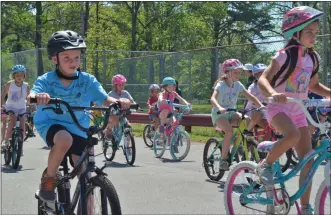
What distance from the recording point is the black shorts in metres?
5.11

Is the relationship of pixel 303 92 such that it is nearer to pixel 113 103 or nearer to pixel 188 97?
pixel 113 103

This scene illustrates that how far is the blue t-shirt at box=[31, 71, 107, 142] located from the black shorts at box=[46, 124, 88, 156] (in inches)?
2.1

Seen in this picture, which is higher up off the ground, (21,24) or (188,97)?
(21,24)

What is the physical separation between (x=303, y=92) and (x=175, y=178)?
15.3ft

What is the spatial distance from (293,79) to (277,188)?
0.96m

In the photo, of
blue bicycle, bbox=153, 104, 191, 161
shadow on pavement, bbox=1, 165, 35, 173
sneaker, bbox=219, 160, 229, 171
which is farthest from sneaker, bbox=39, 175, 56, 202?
blue bicycle, bbox=153, 104, 191, 161

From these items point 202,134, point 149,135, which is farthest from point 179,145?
point 202,134

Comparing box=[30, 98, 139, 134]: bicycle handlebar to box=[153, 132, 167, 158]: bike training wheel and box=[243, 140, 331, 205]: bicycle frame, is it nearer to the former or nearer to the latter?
box=[243, 140, 331, 205]: bicycle frame

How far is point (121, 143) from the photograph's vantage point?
12.2 m

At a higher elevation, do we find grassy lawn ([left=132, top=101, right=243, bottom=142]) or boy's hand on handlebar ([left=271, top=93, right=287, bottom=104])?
boy's hand on handlebar ([left=271, top=93, right=287, bottom=104])

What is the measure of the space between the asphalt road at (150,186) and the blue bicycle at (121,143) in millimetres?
193

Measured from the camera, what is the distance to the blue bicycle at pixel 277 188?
4.54 meters

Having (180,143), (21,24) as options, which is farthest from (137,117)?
(21,24)

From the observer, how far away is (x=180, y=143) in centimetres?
1219
